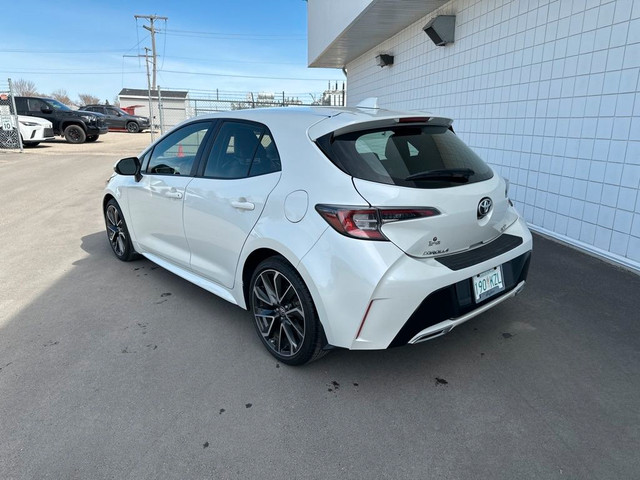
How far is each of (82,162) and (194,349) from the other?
12.9 m

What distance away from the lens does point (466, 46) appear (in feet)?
24.3

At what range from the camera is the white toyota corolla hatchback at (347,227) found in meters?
2.41

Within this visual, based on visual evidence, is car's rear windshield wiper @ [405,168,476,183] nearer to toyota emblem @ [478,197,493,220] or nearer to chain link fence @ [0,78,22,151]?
toyota emblem @ [478,197,493,220]

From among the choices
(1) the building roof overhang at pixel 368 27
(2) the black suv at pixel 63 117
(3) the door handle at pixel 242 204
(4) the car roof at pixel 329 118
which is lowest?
(3) the door handle at pixel 242 204

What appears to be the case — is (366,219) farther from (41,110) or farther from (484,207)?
(41,110)

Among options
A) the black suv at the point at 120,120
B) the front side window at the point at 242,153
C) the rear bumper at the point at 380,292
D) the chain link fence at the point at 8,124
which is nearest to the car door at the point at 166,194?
the front side window at the point at 242,153

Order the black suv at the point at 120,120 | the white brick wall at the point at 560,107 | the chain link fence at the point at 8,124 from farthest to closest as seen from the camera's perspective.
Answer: the black suv at the point at 120,120 → the chain link fence at the point at 8,124 → the white brick wall at the point at 560,107

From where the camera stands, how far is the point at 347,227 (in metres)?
2.41

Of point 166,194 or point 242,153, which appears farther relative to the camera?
point 166,194

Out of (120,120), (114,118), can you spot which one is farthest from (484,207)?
(120,120)

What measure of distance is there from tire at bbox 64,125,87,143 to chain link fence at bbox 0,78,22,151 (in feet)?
9.53

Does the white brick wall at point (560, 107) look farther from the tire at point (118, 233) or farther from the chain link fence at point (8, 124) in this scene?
the chain link fence at point (8, 124)

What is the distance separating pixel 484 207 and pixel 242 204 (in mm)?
1543

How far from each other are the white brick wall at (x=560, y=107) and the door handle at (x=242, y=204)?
150 inches
